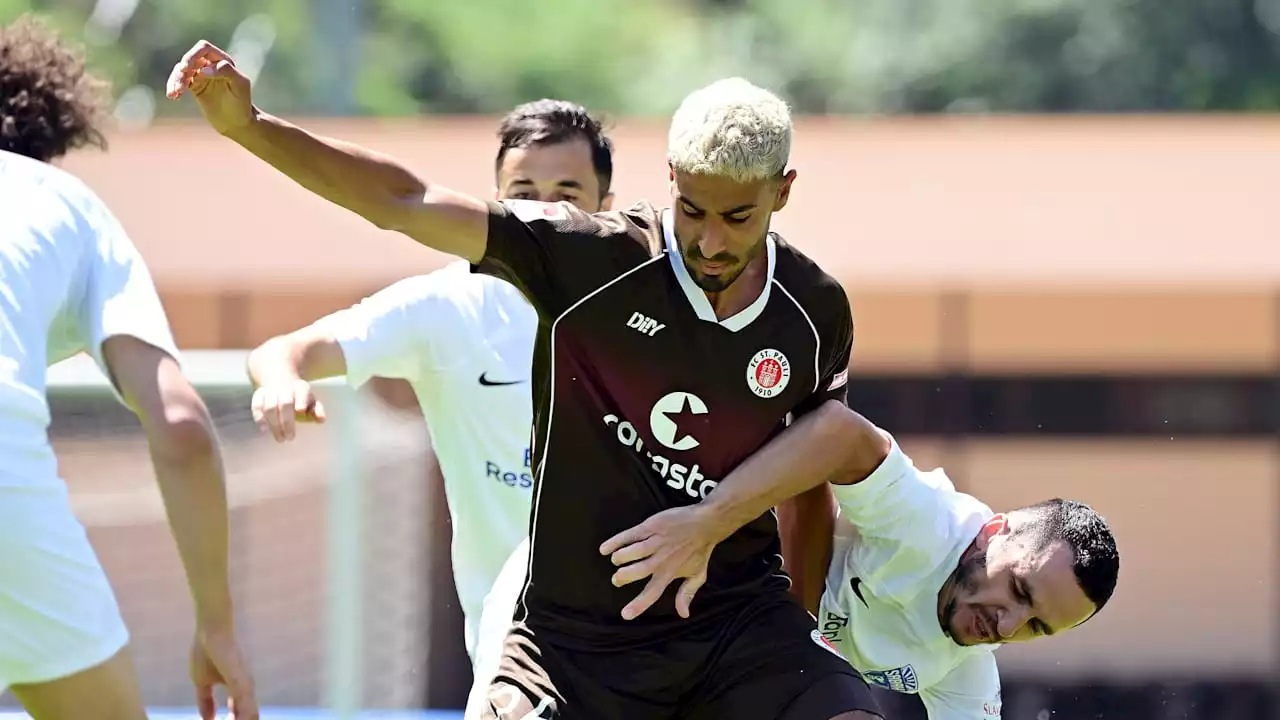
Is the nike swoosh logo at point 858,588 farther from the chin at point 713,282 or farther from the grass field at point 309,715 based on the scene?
the grass field at point 309,715

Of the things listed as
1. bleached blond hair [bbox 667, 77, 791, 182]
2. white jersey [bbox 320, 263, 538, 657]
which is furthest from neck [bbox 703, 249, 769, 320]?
white jersey [bbox 320, 263, 538, 657]

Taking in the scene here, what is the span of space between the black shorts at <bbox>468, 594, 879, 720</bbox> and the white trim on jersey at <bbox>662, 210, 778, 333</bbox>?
571mm

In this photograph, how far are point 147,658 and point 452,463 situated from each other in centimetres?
366

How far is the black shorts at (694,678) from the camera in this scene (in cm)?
305

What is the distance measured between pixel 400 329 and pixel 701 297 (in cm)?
108

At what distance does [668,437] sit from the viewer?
10.3ft

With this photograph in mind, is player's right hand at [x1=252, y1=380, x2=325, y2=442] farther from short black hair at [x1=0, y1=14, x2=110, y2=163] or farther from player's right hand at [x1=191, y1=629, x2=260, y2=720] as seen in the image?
short black hair at [x1=0, y1=14, x2=110, y2=163]

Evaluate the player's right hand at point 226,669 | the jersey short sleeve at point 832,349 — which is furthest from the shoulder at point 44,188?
the jersey short sleeve at point 832,349

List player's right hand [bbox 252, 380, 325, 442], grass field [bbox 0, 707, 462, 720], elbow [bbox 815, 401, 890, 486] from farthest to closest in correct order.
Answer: grass field [bbox 0, 707, 462, 720] → elbow [bbox 815, 401, 890, 486] → player's right hand [bbox 252, 380, 325, 442]

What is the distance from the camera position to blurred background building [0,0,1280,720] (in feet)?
26.2

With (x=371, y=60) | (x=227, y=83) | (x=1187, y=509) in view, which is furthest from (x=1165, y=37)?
(x=227, y=83)

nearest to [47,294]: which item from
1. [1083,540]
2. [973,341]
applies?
[1083,540]

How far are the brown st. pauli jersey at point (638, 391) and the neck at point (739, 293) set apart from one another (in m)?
0.02

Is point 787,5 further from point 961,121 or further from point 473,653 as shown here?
point 473,653
